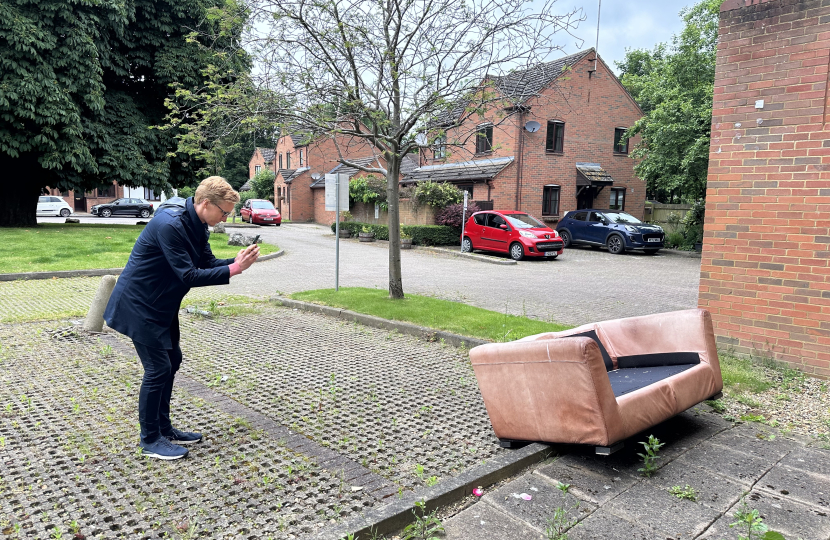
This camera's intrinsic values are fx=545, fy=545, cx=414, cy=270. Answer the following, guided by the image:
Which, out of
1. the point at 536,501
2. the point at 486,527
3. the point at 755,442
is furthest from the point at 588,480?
the point at 755,442

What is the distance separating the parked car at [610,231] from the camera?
2098 centimetres

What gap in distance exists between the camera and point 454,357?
21.2ft

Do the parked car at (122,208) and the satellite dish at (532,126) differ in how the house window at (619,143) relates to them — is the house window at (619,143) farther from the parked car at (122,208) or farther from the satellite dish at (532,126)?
the parked car at (122,208)

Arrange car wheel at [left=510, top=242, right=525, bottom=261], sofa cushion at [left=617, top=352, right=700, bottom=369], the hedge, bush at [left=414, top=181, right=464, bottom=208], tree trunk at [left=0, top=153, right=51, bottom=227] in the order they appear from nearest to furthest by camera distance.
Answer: sofa cushion at [left=617, top=352, right=700, bottom=369] → car wheel at [left=510, top=242, right=525, bottom=261] → tree trunk at [left=0, top=153, right=51, bottom=227] → the hedge → bush at [left=414, top=181, right=464, bottom=208]

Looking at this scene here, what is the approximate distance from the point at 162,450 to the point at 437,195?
20.8 metres

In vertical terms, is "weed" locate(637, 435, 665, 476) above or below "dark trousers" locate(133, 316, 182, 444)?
below

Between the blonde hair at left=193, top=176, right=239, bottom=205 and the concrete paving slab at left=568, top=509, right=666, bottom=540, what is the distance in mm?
2792

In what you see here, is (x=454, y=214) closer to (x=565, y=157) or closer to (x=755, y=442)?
(x=565, y=157)

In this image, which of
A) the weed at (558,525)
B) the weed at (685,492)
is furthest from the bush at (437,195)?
the weed at (558,525)

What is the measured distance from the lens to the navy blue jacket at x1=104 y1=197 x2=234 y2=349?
11.2ft

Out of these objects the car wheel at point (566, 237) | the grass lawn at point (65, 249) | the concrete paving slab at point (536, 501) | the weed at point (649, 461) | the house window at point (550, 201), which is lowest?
the concrete paving slab at point (536, 501)

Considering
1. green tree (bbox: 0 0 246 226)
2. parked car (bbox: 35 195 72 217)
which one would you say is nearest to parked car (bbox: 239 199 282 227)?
green tree (bbox: 0 0 246 226)

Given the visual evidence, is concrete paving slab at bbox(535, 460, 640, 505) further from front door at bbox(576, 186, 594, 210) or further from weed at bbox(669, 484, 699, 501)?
front door at bbox(576, 186, 594, 210)

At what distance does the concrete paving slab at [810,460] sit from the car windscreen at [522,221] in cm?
1585
